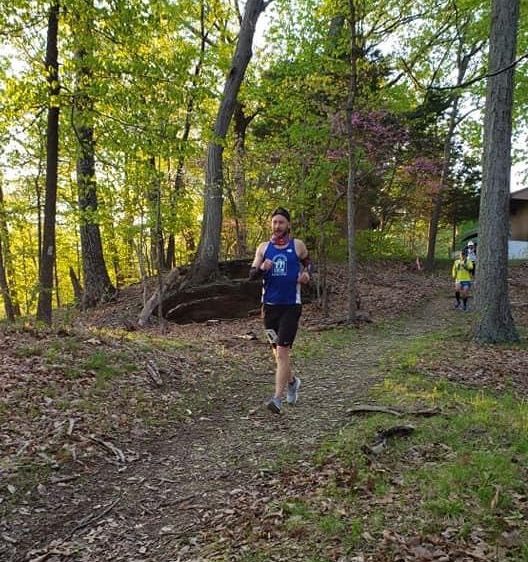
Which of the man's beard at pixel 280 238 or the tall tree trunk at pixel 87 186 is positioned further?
the tall tree trunk at pixel 87 186

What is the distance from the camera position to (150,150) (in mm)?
8648

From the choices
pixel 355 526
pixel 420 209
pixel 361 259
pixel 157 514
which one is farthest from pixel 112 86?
pixel 420 209

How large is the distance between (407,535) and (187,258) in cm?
2271

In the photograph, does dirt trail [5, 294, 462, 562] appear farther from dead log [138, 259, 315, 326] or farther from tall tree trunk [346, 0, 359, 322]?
dead log [138, 259, 315, 326]

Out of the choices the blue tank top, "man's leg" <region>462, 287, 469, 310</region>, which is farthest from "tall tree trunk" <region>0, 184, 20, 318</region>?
"man's leg" <region>462, 287, 469, 310</region>

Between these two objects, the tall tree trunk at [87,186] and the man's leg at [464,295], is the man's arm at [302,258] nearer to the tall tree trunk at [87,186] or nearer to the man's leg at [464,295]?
the tall tree trunk at [87,186]

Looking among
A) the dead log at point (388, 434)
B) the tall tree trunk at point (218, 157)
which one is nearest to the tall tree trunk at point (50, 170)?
the tall tree trunk at point (218, 157)

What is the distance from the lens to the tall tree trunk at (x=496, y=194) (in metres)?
8.40

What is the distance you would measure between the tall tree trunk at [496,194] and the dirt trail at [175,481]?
3.12 meters

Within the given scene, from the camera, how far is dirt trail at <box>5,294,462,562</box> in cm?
328

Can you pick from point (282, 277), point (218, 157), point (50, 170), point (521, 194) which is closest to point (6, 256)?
point (218, 157)

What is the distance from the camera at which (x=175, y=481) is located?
4.12 m

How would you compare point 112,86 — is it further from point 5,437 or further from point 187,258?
point 187,258

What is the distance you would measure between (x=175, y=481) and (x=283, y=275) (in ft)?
7.49
